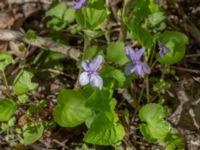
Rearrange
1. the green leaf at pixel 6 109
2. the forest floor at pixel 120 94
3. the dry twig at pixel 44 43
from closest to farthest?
1. the green leaf at pixel 6 109
2. the forest floor at pixel 120 94
3. the dry twig at pixel 44 43

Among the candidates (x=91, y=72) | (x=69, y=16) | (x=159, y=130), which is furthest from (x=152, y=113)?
(x=69, y=16)

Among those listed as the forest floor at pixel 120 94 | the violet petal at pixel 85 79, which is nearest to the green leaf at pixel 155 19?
the forest floor at pixel 120 94

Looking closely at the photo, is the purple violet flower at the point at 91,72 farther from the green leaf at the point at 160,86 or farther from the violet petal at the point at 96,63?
the green leaf at the point at 160,86

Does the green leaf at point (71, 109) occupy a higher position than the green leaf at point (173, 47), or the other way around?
the green leaf at point (173, 47)

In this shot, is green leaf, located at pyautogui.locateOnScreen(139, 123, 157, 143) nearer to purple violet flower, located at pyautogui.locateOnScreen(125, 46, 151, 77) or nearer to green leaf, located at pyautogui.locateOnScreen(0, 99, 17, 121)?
purple violet flower, located at pyautogui.locateOnScreen(125, 46, 151, 77)

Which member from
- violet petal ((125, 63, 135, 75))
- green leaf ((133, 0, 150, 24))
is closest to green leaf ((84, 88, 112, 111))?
violet petal ((125, 63, 135, 75))

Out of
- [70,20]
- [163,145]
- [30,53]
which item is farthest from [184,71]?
[30,53]

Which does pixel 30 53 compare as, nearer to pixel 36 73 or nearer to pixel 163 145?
pixel 36 73
